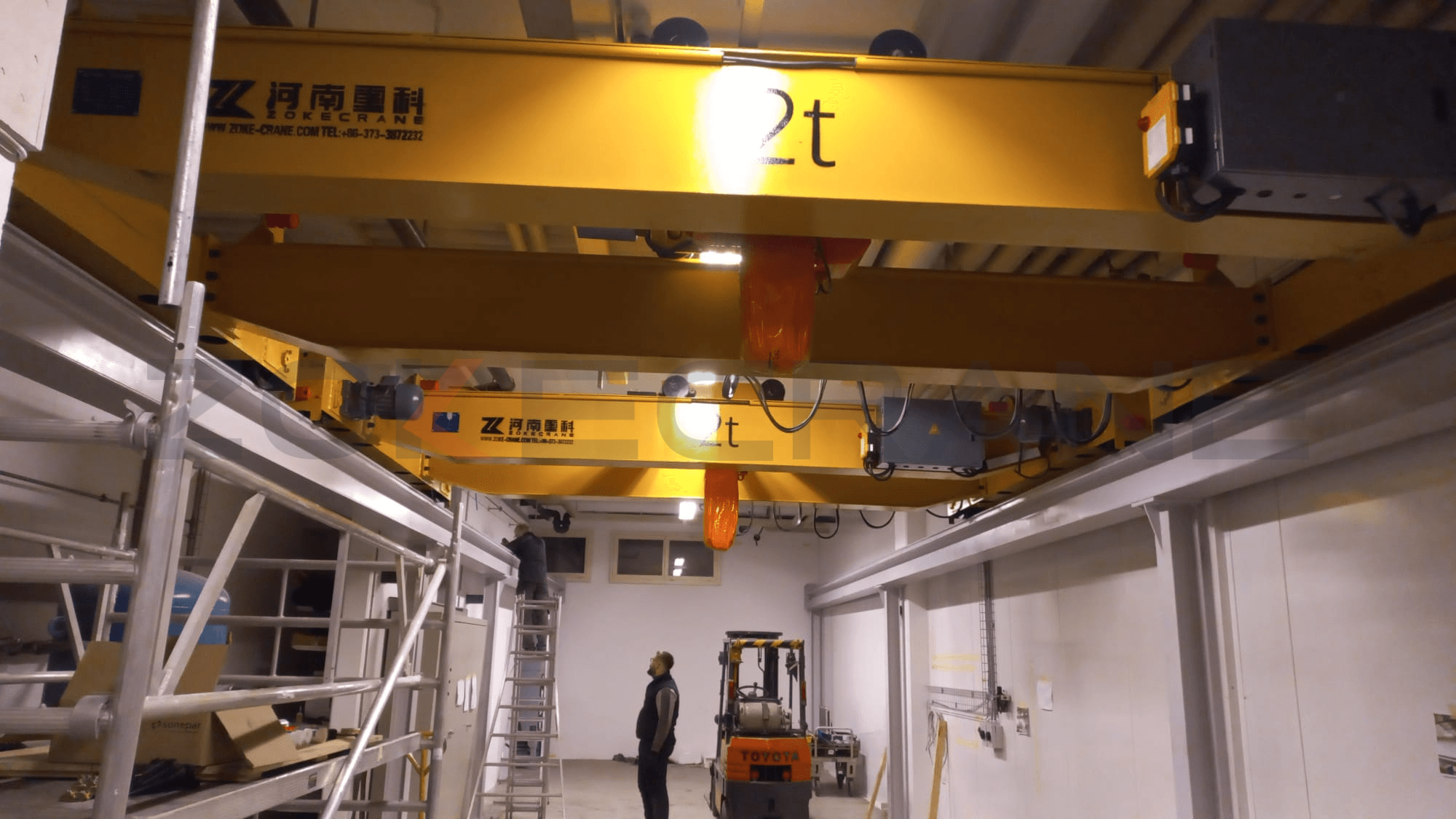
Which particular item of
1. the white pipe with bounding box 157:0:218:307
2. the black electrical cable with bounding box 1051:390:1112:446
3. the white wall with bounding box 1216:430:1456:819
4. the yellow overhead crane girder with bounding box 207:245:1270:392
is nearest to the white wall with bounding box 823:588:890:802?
the black electrical cable with bounding box 1051:390:1112:446

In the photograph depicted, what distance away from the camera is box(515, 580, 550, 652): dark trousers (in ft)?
34.8

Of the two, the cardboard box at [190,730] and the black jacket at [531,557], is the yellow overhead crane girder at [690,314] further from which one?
the black jacket at [531,557]

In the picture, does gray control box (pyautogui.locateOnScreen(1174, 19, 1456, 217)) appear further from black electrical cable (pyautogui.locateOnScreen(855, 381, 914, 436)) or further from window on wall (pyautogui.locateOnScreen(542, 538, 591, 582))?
window on wall (pyautogui.locateOnScreen(542, 538, 591, 582))

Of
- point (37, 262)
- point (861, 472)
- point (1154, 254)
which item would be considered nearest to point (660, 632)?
point (861, 472)

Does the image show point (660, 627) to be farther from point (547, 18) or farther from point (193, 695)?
point (193, 695)

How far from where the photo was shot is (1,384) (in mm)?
3676

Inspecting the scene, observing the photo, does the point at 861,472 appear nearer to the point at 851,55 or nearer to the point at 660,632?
the point at 851,55

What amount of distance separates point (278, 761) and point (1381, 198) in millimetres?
3329

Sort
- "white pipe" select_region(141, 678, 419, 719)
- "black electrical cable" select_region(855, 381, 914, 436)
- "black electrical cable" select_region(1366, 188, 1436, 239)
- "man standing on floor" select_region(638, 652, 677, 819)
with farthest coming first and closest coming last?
"man standing on floor" select_region(638, 652, 677, 819) < "black electrical cable" select_region(855, 381, 914, 436) < "black electrical cable" select_region(1366, 188, 1436, 239) < "white pipe" select_region(141, 678, 419, 719)

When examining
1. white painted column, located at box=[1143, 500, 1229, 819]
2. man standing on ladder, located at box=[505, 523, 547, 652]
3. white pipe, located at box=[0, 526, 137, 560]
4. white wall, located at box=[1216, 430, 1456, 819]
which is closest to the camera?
white pipe, located at box=[0, 526, 137, 560]

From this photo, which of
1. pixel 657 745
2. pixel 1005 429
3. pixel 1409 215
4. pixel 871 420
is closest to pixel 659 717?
pixel 657 745

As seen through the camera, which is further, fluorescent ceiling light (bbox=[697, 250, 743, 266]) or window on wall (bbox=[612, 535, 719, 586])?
window on wall (bbox=[612, 535, 719, 586])

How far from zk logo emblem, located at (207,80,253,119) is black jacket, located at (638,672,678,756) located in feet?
24.0

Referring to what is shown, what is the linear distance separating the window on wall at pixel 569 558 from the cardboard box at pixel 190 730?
12972 mm
